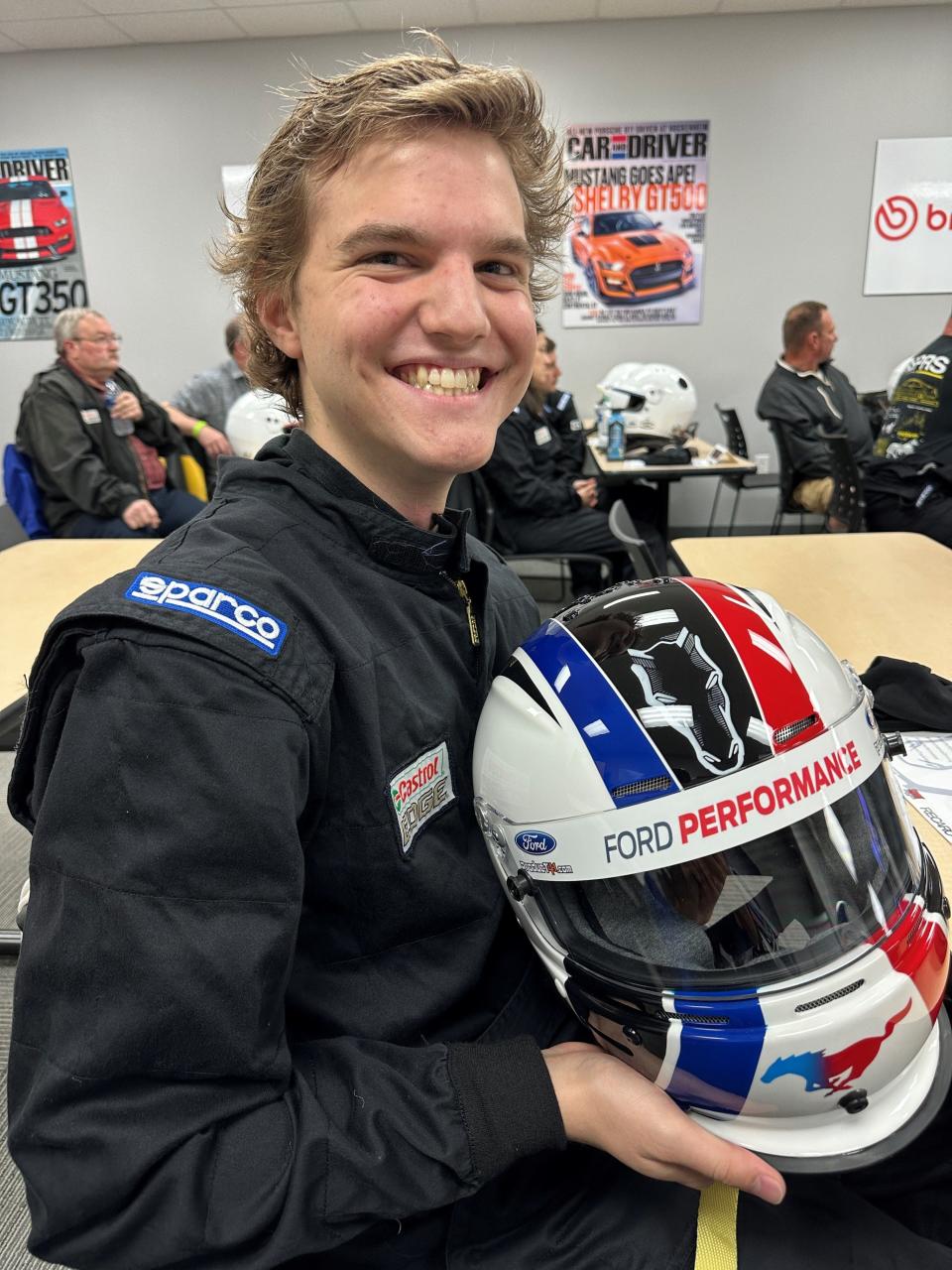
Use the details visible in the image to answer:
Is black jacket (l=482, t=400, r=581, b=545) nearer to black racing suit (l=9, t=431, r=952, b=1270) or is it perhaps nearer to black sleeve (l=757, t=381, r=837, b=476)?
black sleeve (l=757, t=381, r=837, b=476)

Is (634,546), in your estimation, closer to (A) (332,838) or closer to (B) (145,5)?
(A) (332,838)

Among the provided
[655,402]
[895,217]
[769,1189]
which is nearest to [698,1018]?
[769,1189]

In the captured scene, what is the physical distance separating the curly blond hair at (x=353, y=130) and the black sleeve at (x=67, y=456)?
8.52ft

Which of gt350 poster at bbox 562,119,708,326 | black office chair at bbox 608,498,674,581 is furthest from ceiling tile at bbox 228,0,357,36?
black office chair at bbox 608,498,674,581

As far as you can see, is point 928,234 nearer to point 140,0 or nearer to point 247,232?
point 140,0

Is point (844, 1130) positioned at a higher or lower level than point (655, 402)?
lower

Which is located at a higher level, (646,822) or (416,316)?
(416,316)

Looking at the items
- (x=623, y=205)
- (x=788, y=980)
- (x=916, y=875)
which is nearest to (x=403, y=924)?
(x=788, y=980)

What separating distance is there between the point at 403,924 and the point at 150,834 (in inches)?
10.0

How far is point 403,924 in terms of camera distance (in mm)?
722

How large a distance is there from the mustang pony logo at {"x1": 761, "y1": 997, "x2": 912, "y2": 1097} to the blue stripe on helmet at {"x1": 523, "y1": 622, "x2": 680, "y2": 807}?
0.24 metres

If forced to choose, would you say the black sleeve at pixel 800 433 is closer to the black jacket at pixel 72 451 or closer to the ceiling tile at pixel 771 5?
the ceiling tile at pixel 771 5

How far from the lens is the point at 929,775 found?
1116 millimetres

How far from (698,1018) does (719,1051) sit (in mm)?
28
